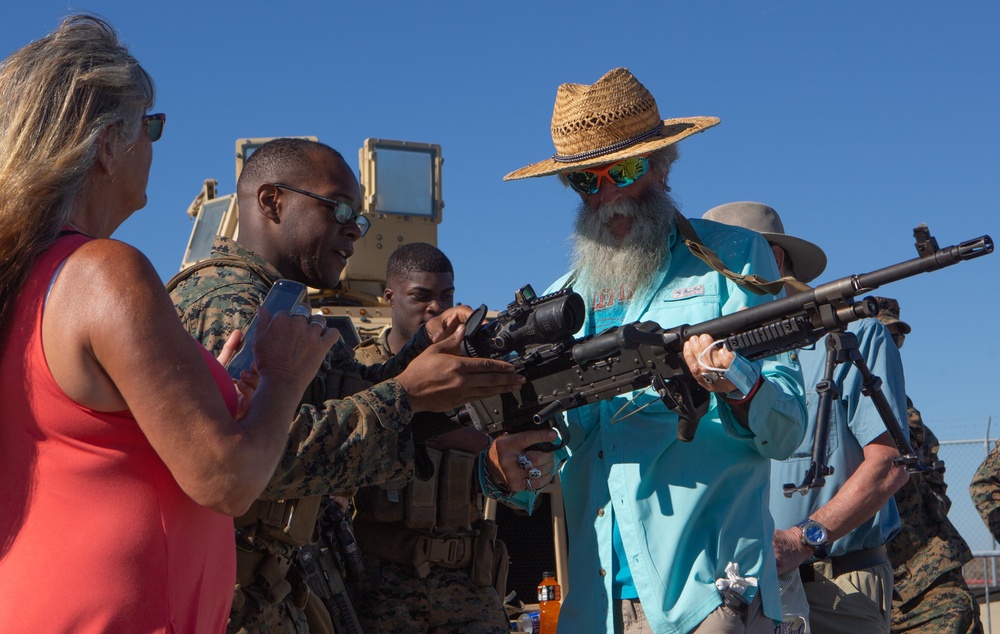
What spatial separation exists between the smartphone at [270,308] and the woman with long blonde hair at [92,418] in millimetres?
222

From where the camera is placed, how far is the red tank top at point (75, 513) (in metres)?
2.12

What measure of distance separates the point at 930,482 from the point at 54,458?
19.1 feet

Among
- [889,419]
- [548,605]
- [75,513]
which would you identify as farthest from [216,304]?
[548,605]

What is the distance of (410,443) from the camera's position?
3.44 meters

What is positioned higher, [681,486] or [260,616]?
[681,486]

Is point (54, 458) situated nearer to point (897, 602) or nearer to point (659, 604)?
point (659, 604)

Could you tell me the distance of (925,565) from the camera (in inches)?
256

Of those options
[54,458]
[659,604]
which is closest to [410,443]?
[659,604]

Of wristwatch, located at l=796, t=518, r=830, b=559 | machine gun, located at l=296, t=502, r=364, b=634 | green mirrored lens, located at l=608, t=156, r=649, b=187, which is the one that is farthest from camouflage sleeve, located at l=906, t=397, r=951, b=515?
machine gun, located at l=296, t=502, r=364, b=634

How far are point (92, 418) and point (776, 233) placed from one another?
13.8 ft

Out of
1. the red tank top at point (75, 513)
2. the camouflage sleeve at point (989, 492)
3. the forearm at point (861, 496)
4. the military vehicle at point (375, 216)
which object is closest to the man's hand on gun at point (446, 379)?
the red tank top at point (75, 513)

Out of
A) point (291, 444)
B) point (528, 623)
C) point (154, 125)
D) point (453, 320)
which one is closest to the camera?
point (154, 125)

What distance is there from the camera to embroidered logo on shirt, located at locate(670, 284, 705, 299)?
4.06m

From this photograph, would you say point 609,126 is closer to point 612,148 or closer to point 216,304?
point 612,148
